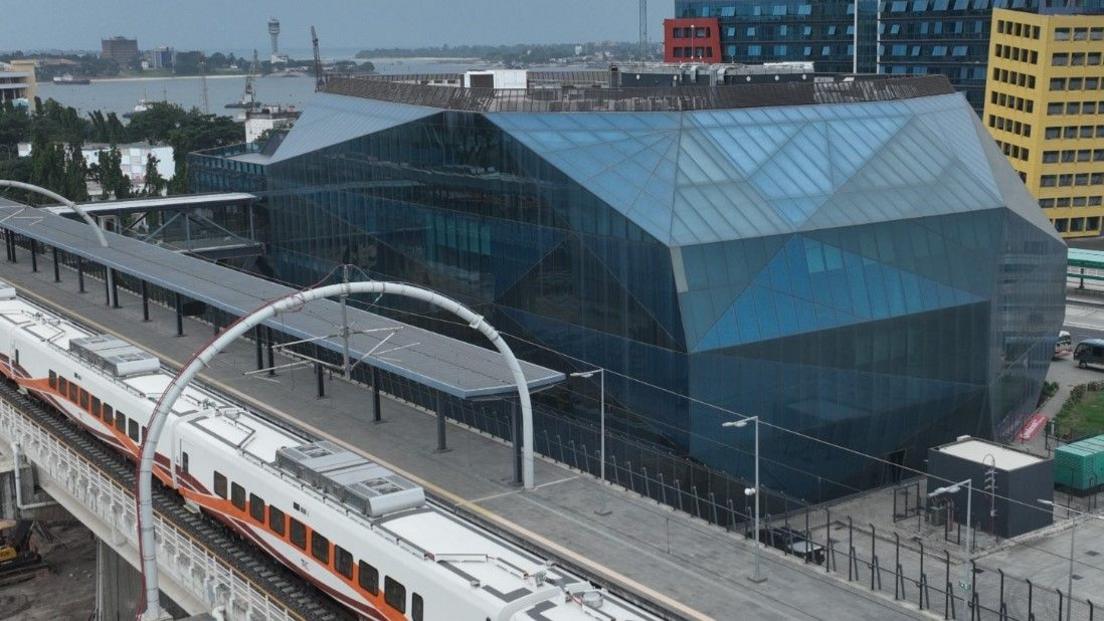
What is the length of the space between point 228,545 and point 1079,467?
38.1m

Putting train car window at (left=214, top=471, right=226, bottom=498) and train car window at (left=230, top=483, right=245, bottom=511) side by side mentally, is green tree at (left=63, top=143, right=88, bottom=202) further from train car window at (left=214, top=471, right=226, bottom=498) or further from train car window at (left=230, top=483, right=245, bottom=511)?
train car window at (left=230, top=483, right=245, bottom=511)

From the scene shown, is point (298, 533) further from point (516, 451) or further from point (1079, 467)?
point (1079, 467)

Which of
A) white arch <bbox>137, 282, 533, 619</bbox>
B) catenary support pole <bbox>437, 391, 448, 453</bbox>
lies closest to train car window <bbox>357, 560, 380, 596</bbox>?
white arch <bbox>137, 282, 533, 619</bbox>

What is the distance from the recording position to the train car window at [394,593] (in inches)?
1194

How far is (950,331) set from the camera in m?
56.8

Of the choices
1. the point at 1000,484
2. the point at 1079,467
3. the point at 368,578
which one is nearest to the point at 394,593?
the point at 368,578

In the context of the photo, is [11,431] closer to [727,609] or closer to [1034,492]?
[727,609]

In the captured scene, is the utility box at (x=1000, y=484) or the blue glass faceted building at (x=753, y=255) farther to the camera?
the blue glass faceted building at (x=753, y=255)

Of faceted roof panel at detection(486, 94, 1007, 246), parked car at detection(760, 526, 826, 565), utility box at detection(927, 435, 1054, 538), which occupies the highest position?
faceted roof panel at detection(486, 94, 1007, 246)

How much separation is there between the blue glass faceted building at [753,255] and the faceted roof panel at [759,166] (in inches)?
4.0

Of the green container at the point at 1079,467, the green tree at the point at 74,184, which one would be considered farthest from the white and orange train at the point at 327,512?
the green tree at the point at 74,184

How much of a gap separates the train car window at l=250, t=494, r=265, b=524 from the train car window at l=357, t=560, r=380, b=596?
5718 millimetres

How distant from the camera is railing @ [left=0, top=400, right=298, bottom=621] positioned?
113 ft

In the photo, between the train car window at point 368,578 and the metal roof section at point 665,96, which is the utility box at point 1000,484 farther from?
the train car window at point 368,578
